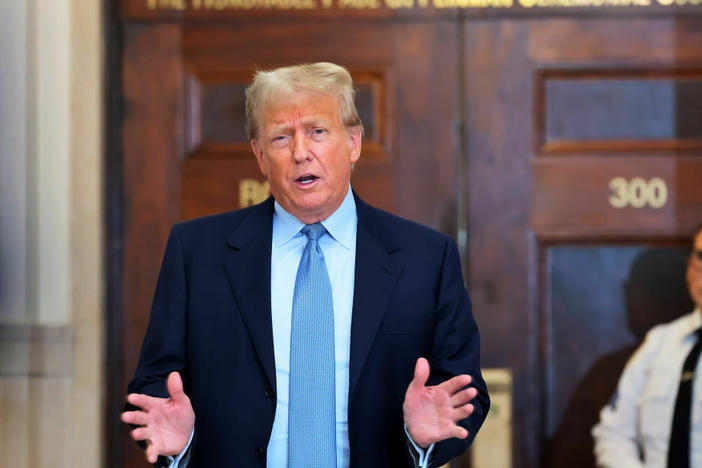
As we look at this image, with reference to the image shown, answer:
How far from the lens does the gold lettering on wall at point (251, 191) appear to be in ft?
9.51

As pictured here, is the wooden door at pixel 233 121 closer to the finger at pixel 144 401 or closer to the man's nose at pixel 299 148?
the man's nose at pixel 299 148

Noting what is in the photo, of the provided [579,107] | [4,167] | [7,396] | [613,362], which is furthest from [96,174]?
[613,362]

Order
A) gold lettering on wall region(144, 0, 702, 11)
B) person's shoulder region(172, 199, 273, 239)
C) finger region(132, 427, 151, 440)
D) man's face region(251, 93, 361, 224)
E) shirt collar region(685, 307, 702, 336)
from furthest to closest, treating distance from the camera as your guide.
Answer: gold lettering on wall region(144, 0, 702, 11) < shirt collar region(685, 307, 702, 336) < person's shoulder region(172, 199, 273, 239) < man's face region(251, 93, 361, 224) < finger region(132, 427, 151, 440)

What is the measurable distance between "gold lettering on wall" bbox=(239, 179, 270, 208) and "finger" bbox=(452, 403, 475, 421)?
158 centimetres

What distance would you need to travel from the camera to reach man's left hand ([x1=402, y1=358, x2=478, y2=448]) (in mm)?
1433

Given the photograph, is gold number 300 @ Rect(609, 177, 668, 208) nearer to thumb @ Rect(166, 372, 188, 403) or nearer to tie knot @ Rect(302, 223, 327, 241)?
tie knot @ Rect(302, 223, 327, 241)

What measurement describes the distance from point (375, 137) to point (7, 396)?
1380mm

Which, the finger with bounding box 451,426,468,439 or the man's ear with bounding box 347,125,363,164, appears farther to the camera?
the man's ear with bounding box 347,125,363,164

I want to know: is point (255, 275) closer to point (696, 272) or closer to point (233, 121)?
point (233, 121)

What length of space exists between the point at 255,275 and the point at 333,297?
140mm

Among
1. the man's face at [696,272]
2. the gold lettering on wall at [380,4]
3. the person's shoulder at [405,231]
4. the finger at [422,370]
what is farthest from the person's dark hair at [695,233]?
the finger at [422,370]

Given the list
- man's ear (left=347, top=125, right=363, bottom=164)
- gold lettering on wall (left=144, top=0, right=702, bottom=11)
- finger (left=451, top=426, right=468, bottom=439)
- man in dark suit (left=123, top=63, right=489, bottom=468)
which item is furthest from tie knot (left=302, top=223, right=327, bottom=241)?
gold lettering on wall (left=144, top=0, right=702, bottom=11)

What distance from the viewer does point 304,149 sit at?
152 centimetres

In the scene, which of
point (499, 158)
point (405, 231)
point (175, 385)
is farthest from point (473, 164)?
point (175, 385)
